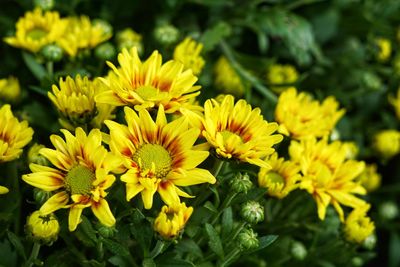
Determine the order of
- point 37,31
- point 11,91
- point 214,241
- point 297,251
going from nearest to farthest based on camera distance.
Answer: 1. point 214,241
2. point 297,251
3. point 11,91
4. point 37,31

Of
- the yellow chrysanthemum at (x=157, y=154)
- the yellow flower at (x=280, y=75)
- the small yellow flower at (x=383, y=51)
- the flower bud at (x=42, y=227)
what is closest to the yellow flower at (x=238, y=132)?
the yellow chrysanthemum at (x=157, y=154)

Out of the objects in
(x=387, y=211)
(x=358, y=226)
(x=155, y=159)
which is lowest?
(x=387, y=211)

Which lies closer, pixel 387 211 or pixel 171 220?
pixel 171 220

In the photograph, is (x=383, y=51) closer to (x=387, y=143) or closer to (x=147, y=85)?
(x=387, y=143)

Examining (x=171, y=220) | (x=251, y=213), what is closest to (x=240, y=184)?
(x=251, y=213)

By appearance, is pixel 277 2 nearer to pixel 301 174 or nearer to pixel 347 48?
pixel 347 48

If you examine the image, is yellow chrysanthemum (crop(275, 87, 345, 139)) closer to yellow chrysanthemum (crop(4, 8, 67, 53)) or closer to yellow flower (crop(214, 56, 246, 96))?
yellow flower (crop(214, 56, 246, 96))

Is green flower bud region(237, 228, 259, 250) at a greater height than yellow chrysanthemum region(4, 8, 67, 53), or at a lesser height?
lesser

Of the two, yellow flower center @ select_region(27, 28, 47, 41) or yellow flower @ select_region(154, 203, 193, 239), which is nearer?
yellow flower @ select_region(154, 203, 193, 239)

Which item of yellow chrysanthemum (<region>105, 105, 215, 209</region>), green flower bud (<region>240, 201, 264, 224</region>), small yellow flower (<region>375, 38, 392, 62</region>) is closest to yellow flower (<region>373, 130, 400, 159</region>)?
small yellow flower (<region>375, 38, 392, 62</region>)
